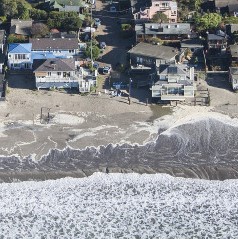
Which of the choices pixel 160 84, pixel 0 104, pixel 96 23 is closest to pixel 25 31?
pixel 96 23

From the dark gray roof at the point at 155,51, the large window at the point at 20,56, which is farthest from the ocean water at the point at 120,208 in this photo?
the large window at the point at 20,56

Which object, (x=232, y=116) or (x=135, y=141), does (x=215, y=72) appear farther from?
(x=135, y=141)

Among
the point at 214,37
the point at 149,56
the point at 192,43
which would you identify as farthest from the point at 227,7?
the point at 149,56

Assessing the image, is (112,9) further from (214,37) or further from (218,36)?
(218,36)

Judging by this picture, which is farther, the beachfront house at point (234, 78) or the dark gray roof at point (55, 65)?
the beachfront house at point (234, 78)

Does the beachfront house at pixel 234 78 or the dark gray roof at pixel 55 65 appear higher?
the dark gray roof at pixel 55 65

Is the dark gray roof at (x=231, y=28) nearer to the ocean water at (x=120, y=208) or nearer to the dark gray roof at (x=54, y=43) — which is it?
the dark gray roof at (x=54, y=43)
